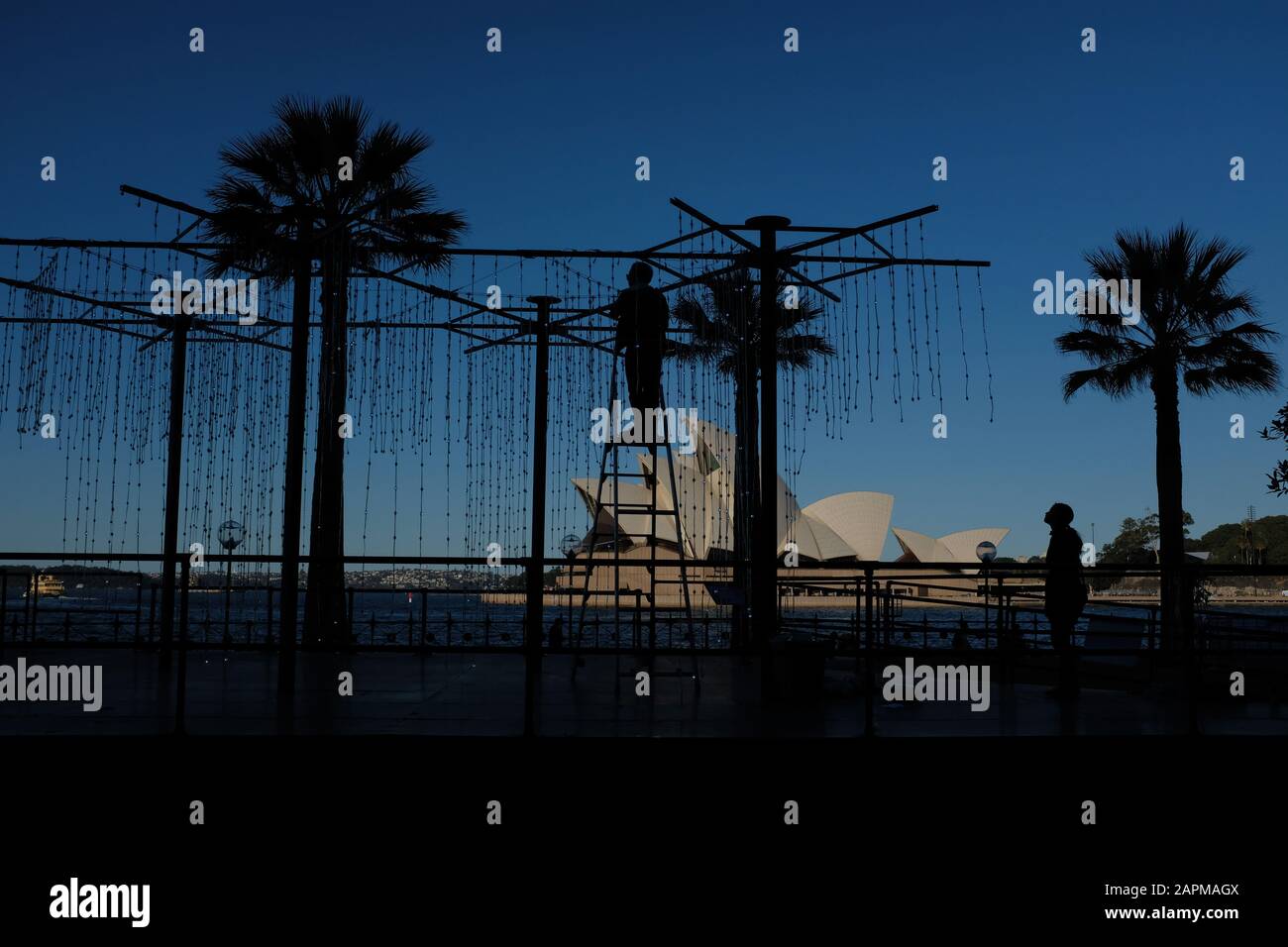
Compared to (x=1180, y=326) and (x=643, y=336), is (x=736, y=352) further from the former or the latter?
(x=1180, y=326)

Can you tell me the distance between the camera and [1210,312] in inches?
832

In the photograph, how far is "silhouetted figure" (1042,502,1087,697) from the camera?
8.12m

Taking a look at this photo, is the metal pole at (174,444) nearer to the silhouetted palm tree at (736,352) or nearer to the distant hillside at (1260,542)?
the silhouetted palm tree at (736,352)

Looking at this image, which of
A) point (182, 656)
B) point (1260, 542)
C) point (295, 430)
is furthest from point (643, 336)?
point (1260, 542)

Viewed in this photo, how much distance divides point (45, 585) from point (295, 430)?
258 inches

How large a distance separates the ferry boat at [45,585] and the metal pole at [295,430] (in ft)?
13.6

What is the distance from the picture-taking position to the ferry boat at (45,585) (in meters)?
11.3

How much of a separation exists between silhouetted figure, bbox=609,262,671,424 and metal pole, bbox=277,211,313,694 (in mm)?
2714

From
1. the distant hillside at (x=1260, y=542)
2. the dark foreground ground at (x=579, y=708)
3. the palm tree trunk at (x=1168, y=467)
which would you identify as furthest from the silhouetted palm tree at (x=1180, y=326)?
the distant hillside at (x=1260, y=542)

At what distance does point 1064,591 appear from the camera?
834cm

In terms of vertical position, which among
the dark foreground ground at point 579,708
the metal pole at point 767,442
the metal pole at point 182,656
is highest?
the metal pole at point 767,442
